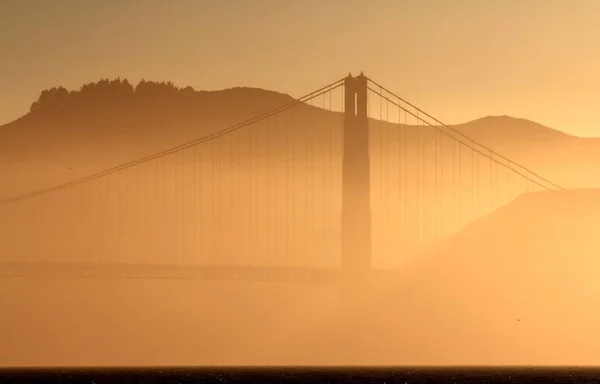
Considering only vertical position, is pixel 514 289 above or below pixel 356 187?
below

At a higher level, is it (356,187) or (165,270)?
(356,187)

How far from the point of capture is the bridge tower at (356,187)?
1285cm

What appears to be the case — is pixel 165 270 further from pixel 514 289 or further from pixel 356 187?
pixel 514 289

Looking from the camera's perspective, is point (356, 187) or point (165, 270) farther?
point (356, 187)

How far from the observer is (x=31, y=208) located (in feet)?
48.3

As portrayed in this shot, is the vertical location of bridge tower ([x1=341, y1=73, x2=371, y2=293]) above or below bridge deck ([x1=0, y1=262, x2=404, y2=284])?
above

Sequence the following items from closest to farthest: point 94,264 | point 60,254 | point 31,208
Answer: point 94,264, point 60,254, point 31,208

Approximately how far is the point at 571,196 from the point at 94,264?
643 centimetres

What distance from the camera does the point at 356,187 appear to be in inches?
527

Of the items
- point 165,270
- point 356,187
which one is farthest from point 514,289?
point 165,270

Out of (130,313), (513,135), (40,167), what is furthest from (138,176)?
(513,135)

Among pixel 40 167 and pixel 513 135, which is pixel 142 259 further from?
pixel 513 135

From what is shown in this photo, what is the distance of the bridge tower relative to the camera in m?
12.9

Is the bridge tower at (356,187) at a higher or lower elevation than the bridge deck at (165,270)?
higher
